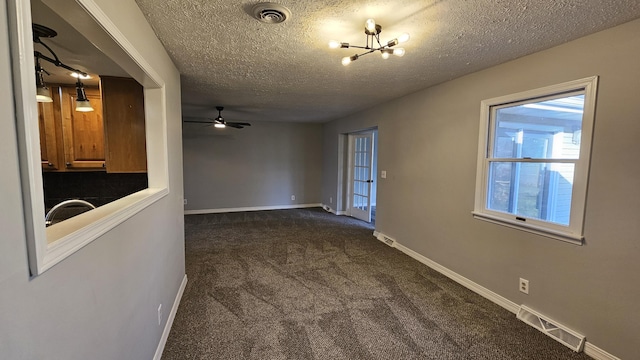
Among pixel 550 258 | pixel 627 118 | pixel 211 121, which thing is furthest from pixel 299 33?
pixel 211 121

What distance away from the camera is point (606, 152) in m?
1.87

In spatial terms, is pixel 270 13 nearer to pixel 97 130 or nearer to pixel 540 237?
pixel 97 130

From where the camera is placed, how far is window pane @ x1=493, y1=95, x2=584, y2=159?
212 centimetres

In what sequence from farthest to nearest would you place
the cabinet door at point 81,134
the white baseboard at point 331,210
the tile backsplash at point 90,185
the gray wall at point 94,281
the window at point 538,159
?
the white baseboard at point 331,210
the tile backsplash at point 90,185
the cabinet door at point 81,134
the window at point 538,159
the gray wall at point 94,281

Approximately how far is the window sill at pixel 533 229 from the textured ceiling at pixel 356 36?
1.48m

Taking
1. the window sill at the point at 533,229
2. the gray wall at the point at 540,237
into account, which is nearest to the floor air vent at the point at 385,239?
the gray wall at the point at 540,237

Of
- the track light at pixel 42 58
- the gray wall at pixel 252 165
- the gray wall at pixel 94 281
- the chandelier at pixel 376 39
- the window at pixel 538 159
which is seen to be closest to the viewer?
the gray wall at pixel 94 281

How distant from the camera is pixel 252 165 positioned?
22.0 feet

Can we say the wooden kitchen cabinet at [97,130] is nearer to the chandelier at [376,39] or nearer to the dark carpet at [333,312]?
the dark carpet at [333,312]

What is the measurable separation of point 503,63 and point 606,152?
114 cm

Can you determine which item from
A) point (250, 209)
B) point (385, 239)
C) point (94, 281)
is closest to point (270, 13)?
point (94, 281)

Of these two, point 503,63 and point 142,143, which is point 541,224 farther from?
point 142,143

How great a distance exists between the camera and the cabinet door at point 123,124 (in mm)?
2221

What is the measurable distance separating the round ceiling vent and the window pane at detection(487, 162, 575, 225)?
95.1 inches
